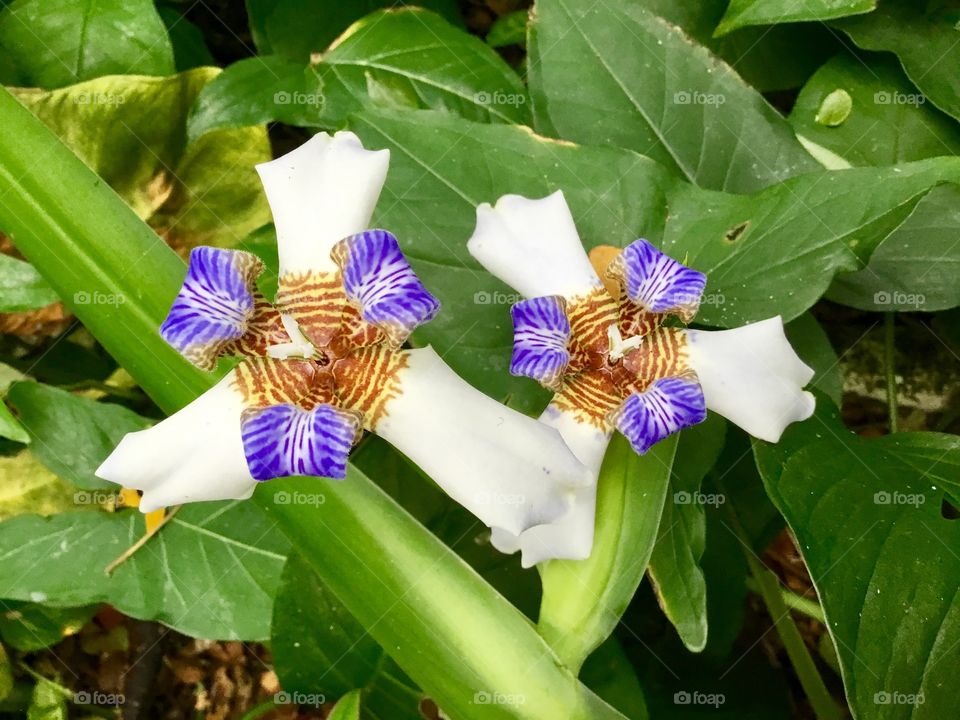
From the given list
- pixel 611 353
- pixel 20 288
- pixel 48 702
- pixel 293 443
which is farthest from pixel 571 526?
pixel 48 702

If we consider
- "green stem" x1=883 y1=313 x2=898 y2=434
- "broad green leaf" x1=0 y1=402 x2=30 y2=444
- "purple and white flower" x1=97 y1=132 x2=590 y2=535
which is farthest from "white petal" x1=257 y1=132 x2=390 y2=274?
"green stem" x1=883 y1=313 x2=898 y2=434

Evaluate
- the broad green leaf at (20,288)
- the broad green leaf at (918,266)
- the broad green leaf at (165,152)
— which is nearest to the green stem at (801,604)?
the broad green leaf at (918,266)

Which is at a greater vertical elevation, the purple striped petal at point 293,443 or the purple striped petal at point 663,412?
the purple striped petal at point 293,443

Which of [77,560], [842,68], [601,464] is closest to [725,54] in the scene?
[842,68]

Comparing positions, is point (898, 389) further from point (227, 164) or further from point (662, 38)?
point (227, 164)

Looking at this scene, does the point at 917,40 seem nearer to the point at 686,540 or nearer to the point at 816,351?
the point at 816,351

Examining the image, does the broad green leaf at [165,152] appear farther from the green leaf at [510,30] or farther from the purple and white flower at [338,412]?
the purple and white flower at [338,412]
